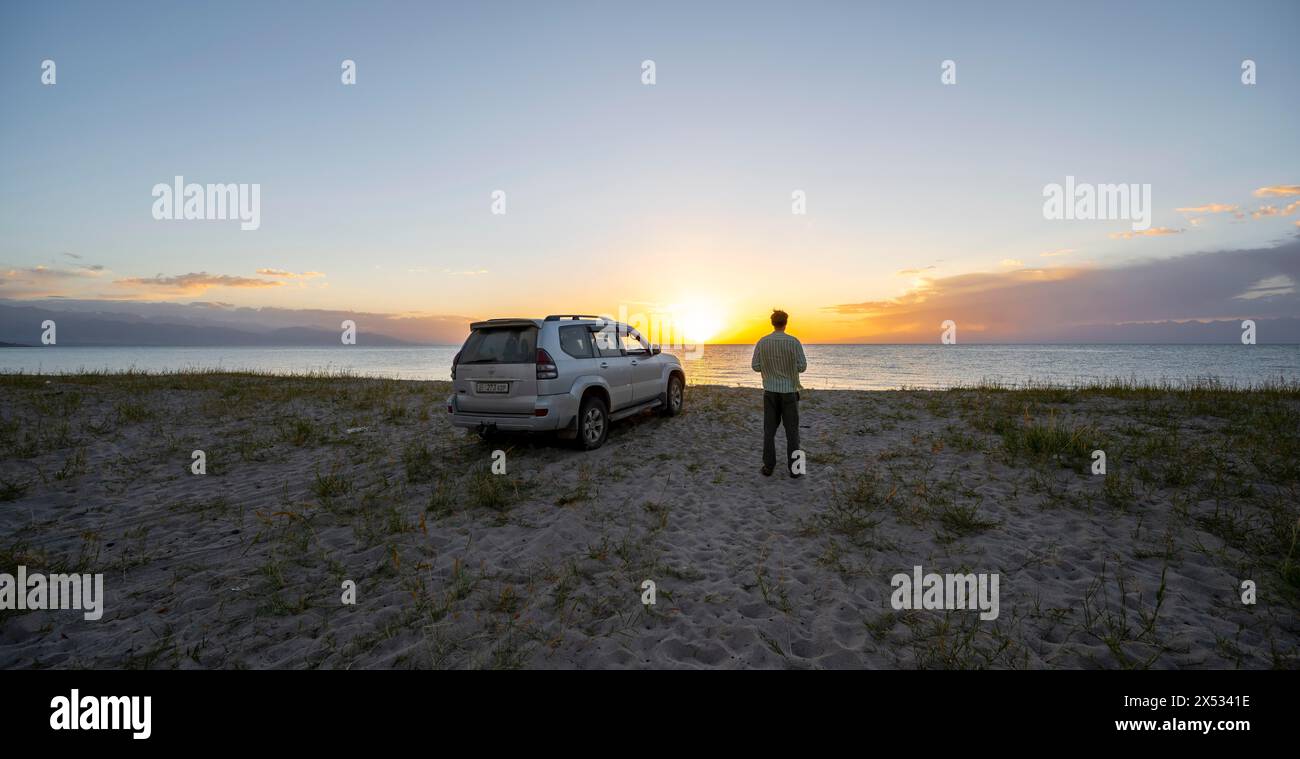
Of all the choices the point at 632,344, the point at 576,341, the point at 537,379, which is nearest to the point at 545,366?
the point at 537,379

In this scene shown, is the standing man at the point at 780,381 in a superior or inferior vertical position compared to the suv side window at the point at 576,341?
inferior

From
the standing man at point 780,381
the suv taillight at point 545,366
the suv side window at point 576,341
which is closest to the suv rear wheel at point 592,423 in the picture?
the suv side window at point 576,341

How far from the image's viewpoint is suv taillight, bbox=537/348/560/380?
797 cm

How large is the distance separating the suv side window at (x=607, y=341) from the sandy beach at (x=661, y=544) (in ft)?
5.79

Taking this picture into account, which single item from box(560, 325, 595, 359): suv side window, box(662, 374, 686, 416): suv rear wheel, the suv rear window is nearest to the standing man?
box(560, 325, 595, 359): suv side window

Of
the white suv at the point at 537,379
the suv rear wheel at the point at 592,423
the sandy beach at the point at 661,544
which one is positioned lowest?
the sandy beach at the point at 661,544

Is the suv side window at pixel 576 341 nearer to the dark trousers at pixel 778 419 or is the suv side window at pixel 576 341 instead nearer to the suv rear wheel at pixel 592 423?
the suv rear wheel at pixel 592 423

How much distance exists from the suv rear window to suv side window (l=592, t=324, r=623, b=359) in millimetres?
1638

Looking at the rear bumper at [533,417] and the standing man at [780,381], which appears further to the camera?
the rear bumper at [533,417]

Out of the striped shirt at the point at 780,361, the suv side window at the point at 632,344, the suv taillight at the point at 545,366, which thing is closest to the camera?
the striped shirt at the point at 780,361

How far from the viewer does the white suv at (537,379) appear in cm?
801

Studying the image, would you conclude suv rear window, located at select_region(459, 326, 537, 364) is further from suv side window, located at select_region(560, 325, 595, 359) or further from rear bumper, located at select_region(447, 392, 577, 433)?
rear bumper, located at select_region(447, 392, 577, 433)
